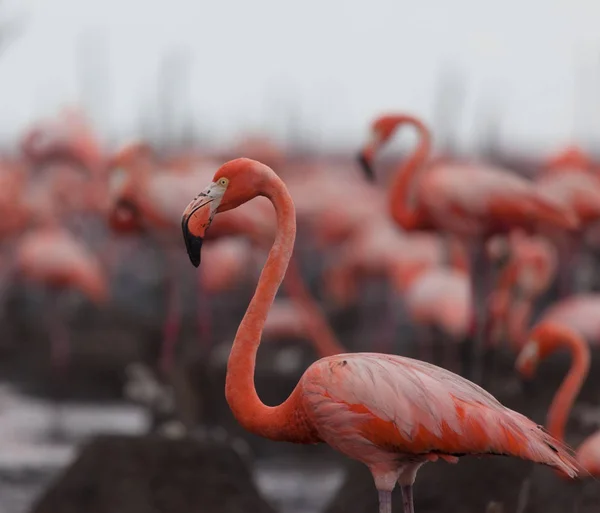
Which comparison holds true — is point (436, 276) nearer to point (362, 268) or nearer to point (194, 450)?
point (362, 268)

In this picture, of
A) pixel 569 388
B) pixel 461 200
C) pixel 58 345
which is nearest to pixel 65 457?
pixel 58 345

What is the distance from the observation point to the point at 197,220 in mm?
3824

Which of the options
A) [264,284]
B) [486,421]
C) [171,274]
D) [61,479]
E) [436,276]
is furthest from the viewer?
[436,276]

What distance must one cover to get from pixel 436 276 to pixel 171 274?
212cm

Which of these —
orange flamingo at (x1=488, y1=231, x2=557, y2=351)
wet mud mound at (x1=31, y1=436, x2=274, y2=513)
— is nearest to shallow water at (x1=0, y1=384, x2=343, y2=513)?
wet mud mound at (x1=31, y1=436, x2=274, y2=513)

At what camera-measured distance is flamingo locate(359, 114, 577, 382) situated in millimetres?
7238

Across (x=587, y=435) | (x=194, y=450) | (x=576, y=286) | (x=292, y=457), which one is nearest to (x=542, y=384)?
(x=587, y=435)

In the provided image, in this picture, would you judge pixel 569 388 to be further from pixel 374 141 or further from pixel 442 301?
pixel 442 301

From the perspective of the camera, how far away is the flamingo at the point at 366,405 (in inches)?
148

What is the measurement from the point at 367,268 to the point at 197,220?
7936 mm

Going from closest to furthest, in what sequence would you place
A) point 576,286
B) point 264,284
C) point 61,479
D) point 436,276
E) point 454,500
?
point 264,284 < point 454,500 < point 61,479 < point 436,276 < point 576,286

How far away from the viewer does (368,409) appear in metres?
Result: 3.82

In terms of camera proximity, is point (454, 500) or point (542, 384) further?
point (542, 384)

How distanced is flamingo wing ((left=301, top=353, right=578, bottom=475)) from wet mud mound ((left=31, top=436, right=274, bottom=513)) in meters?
2.09
